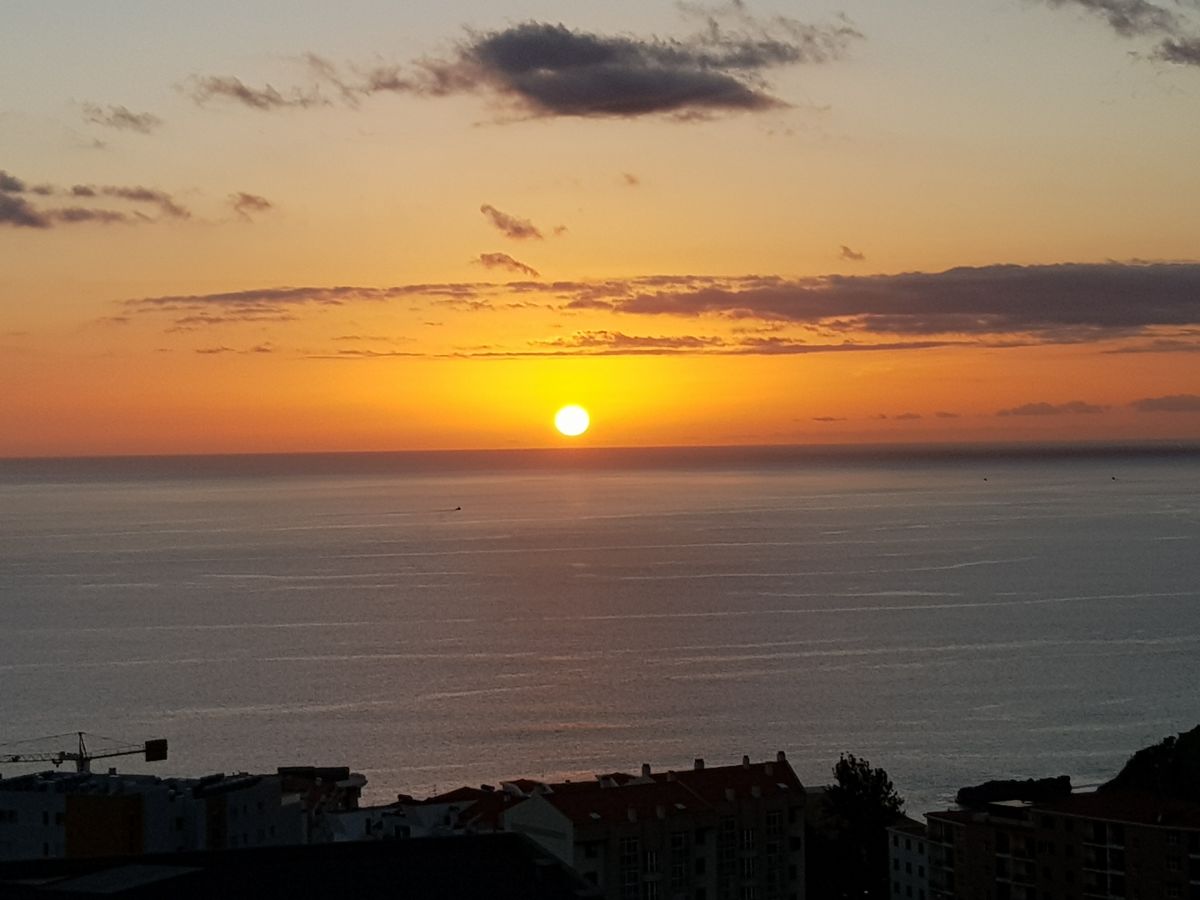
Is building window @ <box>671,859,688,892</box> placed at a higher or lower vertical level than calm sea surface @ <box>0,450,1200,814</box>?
lower

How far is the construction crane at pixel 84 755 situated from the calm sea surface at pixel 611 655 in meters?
1.19

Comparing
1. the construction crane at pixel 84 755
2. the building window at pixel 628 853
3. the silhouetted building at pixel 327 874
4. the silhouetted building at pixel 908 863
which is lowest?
the silhouetted building at pixel 908 863

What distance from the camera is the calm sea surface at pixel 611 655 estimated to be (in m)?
59.4

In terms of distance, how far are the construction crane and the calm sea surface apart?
119 cm

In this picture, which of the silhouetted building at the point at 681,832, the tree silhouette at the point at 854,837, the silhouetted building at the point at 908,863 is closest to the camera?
the silhouetted building at the point at 681,832

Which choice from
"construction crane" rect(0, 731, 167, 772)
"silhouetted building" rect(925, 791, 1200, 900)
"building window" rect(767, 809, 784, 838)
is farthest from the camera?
"construction crane" rect(0, 731, 167, 772)

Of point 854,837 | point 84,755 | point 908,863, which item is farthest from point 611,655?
point 908,863

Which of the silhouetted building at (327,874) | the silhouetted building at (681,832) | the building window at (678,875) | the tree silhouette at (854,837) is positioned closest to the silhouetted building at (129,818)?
the silhouetted building at (681,832)

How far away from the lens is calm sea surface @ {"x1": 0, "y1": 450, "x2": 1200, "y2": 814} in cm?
5936

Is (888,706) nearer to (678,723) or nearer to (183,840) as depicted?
(678,723)

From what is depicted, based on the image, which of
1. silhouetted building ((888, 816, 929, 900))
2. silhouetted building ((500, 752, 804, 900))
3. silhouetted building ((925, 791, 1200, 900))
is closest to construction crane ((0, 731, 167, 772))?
silhouetted building ((500, 752, 804, 900))

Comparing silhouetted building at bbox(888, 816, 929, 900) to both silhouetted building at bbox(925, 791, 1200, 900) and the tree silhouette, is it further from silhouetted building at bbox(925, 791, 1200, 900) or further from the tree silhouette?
the tree silhouette

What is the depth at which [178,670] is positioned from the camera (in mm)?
78188

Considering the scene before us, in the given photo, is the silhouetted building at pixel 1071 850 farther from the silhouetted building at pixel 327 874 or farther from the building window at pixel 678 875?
the silhouetted building at pixel 327 874
